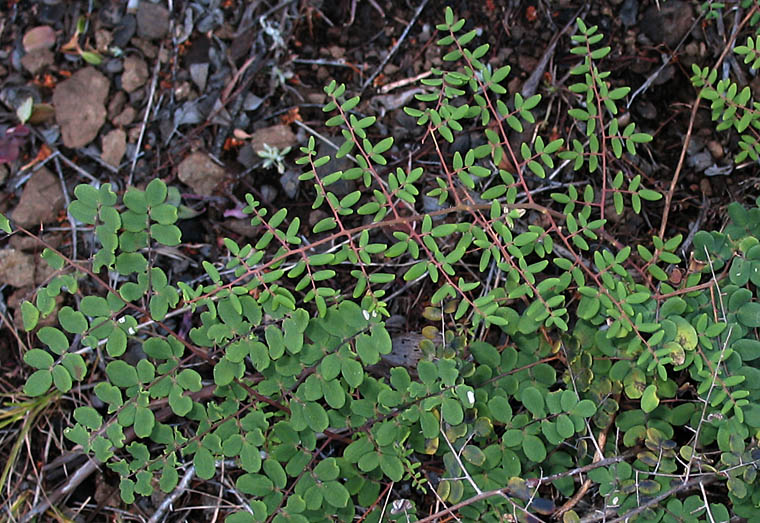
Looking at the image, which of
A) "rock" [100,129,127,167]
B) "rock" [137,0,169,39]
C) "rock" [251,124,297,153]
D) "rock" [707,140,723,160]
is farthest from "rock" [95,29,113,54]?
"rock" [707,140,723,160]

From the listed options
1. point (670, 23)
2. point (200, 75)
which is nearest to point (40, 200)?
point (200, 75)

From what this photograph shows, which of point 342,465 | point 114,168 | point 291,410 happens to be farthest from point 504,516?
point 114,168

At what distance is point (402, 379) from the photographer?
2.59 m

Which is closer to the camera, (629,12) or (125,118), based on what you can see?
(629,12)

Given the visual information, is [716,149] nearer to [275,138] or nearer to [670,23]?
[670,23]

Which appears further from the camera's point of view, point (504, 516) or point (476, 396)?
point (476, 396)

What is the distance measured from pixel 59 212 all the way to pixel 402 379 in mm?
1856

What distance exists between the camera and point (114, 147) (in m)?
3.45

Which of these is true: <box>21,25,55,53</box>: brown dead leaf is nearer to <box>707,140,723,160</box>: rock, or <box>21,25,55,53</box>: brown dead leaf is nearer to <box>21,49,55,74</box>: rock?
<box>21,49,55,74</box>: rock

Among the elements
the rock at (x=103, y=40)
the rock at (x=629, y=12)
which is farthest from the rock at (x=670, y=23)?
the rock at (x=103, y=40)

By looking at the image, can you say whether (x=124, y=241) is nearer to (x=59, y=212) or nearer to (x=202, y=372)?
(x=202, y=372)

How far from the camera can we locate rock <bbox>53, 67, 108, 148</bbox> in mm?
3479

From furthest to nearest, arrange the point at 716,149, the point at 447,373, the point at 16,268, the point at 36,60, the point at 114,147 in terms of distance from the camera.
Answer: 1. the point at 36,60
2. the point at 114,147
3. the point at 16,268
4. the point at 716,149
5. the point at 447,373

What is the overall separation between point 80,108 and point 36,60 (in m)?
0.34
